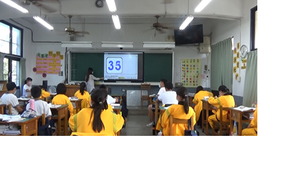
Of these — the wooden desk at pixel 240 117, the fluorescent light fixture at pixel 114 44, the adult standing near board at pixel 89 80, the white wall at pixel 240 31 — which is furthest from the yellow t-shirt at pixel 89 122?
the adult standing near board at pixel 89 80

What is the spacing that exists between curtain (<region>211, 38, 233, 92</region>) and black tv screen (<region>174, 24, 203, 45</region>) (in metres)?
0.67

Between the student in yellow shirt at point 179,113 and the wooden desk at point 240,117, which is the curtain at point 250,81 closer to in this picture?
the wooden desk at point 240,117

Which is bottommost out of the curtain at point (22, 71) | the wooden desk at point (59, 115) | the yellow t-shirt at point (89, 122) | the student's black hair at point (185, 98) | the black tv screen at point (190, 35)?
the wooden desk at point (59, 115)

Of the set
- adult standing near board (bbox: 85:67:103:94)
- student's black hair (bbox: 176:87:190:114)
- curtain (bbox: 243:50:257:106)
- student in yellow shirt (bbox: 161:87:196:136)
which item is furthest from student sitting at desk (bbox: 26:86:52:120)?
adult standing near board (bbox: 85:67:103:94)

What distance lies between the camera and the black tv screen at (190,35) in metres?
7.93

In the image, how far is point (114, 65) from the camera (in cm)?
834

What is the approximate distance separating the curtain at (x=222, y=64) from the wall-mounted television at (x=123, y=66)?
104 inches

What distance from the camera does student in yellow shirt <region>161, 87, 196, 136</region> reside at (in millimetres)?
2779

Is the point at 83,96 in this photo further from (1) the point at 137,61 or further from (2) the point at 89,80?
(1) the point at 137,61

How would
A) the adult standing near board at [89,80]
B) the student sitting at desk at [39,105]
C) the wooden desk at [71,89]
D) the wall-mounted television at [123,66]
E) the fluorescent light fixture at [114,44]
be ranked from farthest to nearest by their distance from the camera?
the wall-mounted television at [123,66] < the adult standing near board at [89,80] < the wooden desk at [71,89] < the fluorescent light fixture at [114,44] < the student sitting at desk at [39,105]

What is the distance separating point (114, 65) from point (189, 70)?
2912 mm
